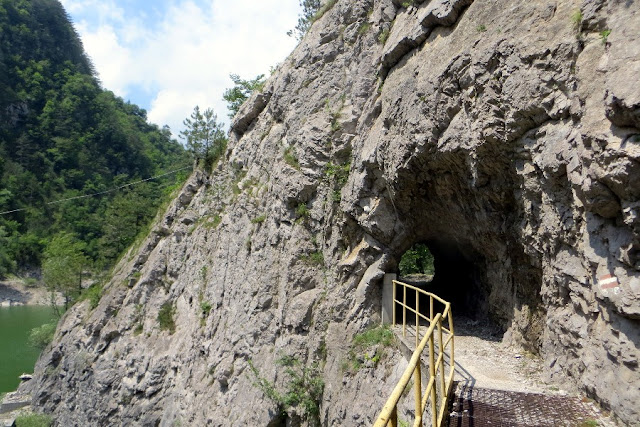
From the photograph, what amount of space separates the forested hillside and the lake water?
32.2ft

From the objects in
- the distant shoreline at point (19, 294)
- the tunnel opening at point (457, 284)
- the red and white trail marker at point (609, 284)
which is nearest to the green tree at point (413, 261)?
the tunnel opening at point (457, 284)

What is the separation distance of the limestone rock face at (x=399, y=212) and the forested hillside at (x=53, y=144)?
4036 cm

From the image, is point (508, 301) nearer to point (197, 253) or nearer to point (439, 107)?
point (439, 107)

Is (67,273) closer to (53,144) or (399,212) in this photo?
(399,212)

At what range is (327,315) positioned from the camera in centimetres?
957

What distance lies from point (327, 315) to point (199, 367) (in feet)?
20.1

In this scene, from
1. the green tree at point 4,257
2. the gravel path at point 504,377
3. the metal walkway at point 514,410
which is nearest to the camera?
the metal walkway at point 514,410

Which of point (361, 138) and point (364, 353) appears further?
point (361, 138)

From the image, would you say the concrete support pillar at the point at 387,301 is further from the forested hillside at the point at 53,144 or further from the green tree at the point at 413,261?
the forested hillside at the point at 53,144

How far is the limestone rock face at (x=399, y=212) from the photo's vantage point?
14.9ft

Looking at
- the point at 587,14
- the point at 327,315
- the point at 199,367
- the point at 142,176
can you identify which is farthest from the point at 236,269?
the point at 142,176

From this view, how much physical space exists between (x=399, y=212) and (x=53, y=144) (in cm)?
8313

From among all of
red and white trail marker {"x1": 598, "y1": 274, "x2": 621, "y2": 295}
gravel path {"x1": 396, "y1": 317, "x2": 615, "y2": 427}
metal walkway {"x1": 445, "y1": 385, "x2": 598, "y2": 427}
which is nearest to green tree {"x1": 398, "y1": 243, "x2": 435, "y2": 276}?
gravel path {"x1": 396, "y1": 317, "x2": 615, "y2": 427}

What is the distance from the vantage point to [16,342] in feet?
123
